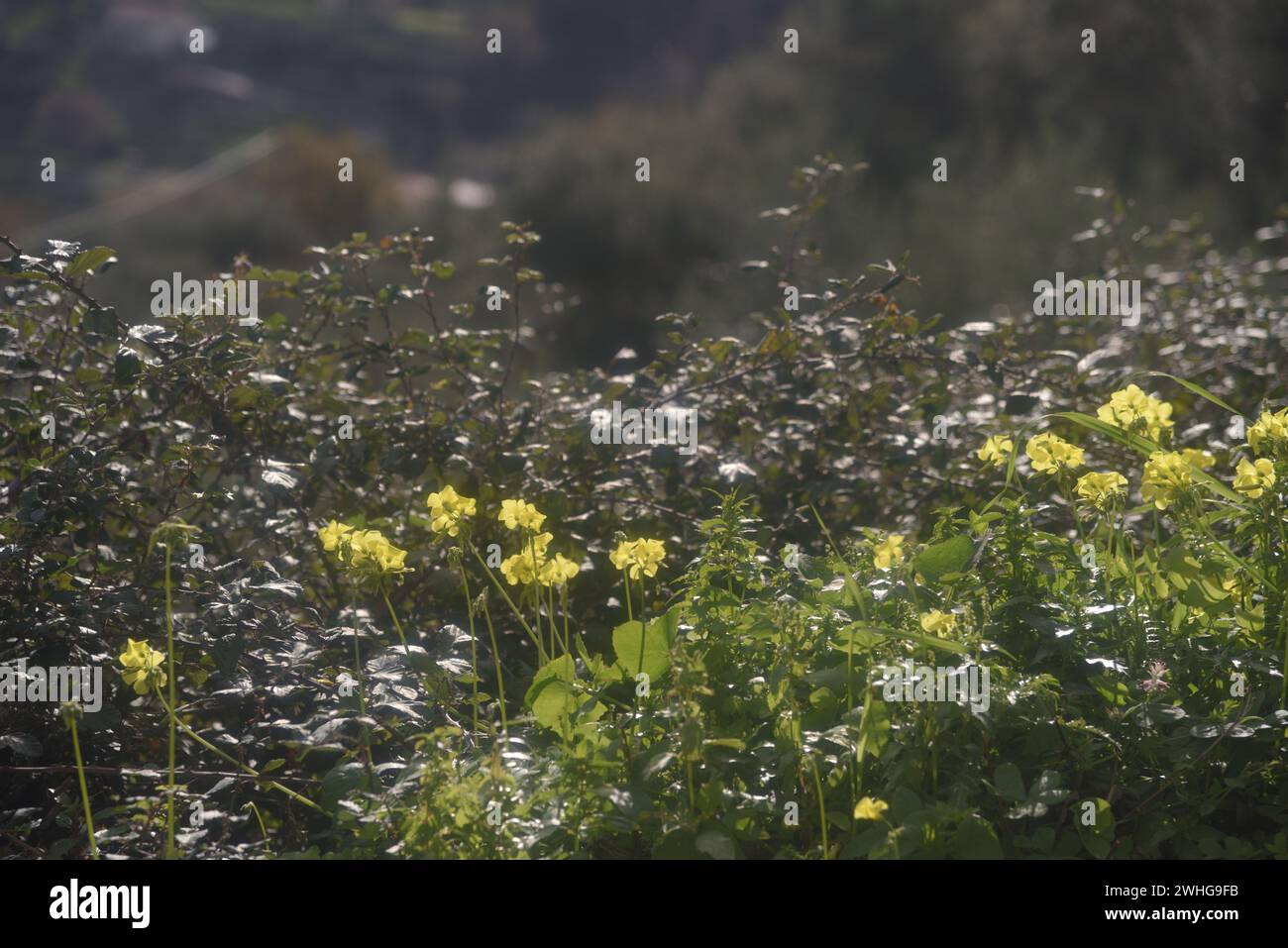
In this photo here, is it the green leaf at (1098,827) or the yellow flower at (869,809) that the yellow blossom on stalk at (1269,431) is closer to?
the green leaf at (1098,827)

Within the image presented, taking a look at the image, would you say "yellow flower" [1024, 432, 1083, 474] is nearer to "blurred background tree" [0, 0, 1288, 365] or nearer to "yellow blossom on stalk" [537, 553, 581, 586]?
"yellow blossom on stalk" [537, 553, 581, 586]

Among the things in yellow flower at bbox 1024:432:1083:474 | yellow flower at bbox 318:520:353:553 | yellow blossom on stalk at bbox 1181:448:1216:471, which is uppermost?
yellow flower at bbox 1024:432:1083:474

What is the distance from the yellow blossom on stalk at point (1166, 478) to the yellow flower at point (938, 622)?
1.44ft

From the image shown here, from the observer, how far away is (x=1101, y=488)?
82.0 inches

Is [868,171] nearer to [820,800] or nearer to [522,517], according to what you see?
[522,517]

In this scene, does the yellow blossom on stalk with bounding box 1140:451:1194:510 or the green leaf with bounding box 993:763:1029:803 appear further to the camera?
the yellow blossom on stalk with bounding box 1140:451:1194:510

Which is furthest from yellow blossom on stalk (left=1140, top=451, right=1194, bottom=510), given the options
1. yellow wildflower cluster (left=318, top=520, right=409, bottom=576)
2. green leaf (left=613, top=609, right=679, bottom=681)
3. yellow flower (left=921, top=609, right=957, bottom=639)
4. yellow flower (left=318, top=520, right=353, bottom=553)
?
yellow flower (left=318, top=520, right=353, bottom=553)

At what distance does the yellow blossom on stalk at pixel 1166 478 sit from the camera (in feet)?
6.44

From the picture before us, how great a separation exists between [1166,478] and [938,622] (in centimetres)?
51

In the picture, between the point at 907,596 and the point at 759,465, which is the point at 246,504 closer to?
the point at 759,465

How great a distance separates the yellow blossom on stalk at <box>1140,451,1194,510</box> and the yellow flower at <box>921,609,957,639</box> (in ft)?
1.44

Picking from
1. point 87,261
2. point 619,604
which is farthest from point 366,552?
point 87,261

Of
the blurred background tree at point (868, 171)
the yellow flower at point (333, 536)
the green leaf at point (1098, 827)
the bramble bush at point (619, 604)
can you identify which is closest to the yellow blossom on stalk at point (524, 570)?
the bramble bush at point (619, 604)

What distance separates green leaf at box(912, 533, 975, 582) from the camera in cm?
211
